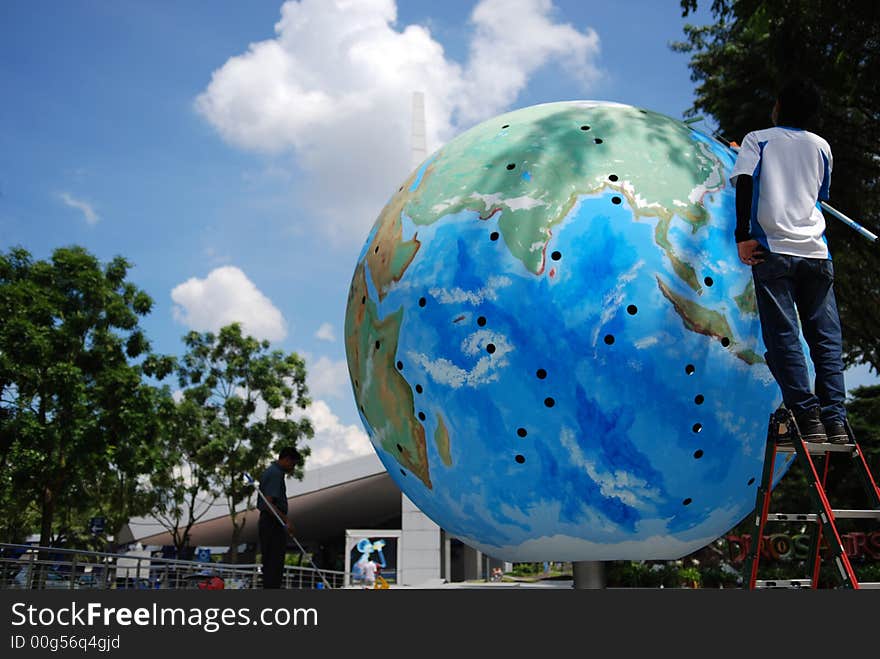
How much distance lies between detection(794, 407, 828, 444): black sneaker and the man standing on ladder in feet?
0.20

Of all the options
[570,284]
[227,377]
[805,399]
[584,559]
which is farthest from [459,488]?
[227,377]

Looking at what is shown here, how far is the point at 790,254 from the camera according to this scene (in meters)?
4.09

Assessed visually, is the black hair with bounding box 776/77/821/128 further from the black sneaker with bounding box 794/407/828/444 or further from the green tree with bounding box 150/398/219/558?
the green tree with bounding box 150/398/219/558

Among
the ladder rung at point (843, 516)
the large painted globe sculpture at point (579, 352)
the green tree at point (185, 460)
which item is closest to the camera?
the ladder rung at point (843, 516)

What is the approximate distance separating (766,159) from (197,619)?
142 inches

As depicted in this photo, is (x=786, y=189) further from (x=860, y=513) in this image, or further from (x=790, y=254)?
(x=860, y=513)

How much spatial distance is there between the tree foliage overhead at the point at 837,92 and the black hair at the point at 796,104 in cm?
706

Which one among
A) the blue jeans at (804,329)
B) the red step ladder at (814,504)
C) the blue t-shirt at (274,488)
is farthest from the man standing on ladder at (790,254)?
the blue t-shirt at (274,488)

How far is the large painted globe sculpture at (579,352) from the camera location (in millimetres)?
4418

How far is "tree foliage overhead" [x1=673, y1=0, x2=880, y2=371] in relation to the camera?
36.3 feet

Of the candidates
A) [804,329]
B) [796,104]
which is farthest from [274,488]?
[796,104]

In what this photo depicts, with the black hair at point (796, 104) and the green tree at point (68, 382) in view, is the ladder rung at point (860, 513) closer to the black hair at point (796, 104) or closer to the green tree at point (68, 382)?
the black hair at point (796, 104)

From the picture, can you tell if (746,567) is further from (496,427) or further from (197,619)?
(197,619)

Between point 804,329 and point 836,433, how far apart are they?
639 millimetres
